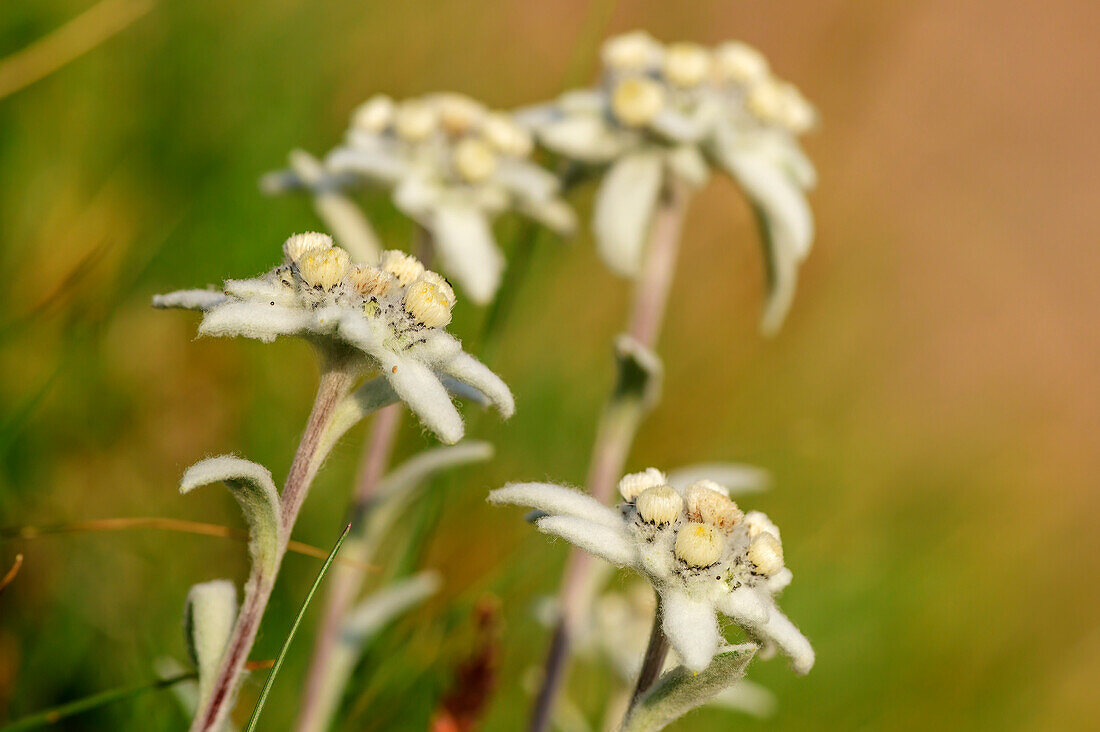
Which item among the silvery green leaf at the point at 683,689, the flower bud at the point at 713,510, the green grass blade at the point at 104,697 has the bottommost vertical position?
the green grass blade at the point at 104,697

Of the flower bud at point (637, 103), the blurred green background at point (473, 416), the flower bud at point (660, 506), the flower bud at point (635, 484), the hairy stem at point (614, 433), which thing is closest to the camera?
the flower bud at point (660, 506)

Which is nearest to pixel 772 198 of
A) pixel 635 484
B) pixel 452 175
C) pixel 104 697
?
pixel 452 175

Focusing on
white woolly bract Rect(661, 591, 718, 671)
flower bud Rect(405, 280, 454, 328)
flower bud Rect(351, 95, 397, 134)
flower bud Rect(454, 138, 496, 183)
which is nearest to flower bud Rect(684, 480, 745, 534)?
white woolly bract Rect(661, 591, 718, 671)

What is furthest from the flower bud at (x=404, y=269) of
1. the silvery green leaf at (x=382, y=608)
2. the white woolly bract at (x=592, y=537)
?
the silvery green leaf at (x=382, y=608)

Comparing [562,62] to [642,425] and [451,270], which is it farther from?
[451,270]

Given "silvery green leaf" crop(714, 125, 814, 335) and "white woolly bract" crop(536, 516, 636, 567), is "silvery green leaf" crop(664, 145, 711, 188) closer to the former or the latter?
"silvery green leaf" crop(714, 125, 814, 335)

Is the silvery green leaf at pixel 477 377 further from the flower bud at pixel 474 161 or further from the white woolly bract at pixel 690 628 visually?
the flower bud at pixel 474 161

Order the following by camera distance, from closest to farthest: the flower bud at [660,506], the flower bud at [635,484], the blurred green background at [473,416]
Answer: the flower bud at [660,506], the flower bud at [635,484], the blurred green background at [473,416]
